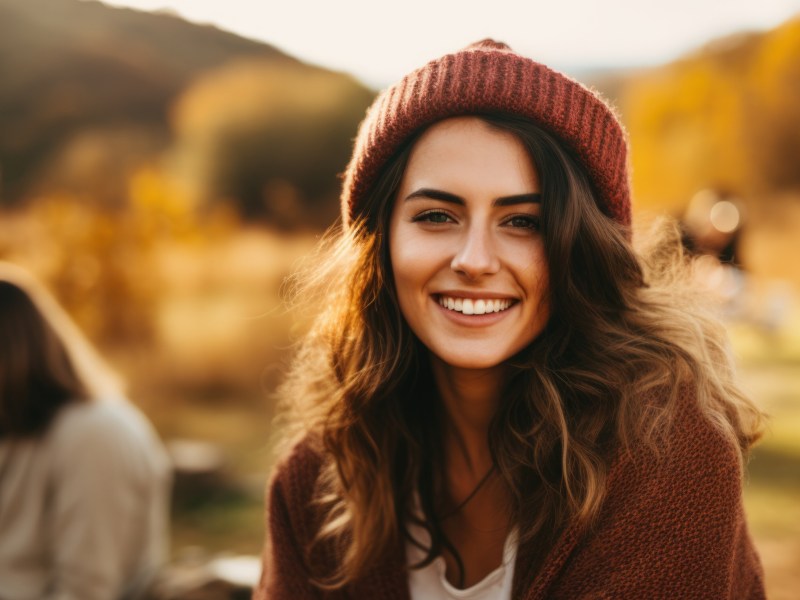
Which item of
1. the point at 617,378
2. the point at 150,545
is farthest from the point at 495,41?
the point at 150,545

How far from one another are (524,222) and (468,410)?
488mm

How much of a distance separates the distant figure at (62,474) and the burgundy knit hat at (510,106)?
1.36 meters

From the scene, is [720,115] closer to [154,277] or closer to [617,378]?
[617,378]

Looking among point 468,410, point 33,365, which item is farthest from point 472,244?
point 33,365

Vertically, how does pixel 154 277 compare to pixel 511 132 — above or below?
below

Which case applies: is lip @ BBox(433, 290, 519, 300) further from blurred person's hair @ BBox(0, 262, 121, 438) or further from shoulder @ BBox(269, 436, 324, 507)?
blurred person's hair @ BBox(0, 262, 121, 438)

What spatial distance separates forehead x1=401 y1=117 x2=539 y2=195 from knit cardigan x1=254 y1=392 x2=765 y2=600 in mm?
545

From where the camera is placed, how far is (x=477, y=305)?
1585mm

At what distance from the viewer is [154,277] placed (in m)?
5.13

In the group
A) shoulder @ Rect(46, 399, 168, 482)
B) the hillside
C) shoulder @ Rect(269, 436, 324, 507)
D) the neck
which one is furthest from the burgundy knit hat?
the hillside

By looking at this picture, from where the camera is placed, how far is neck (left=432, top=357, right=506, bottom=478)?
180 centimetres

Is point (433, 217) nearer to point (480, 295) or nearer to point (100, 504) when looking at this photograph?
point (480, 295)

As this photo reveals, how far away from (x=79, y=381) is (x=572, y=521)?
1.71 meters

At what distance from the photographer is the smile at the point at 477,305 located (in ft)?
5.19
